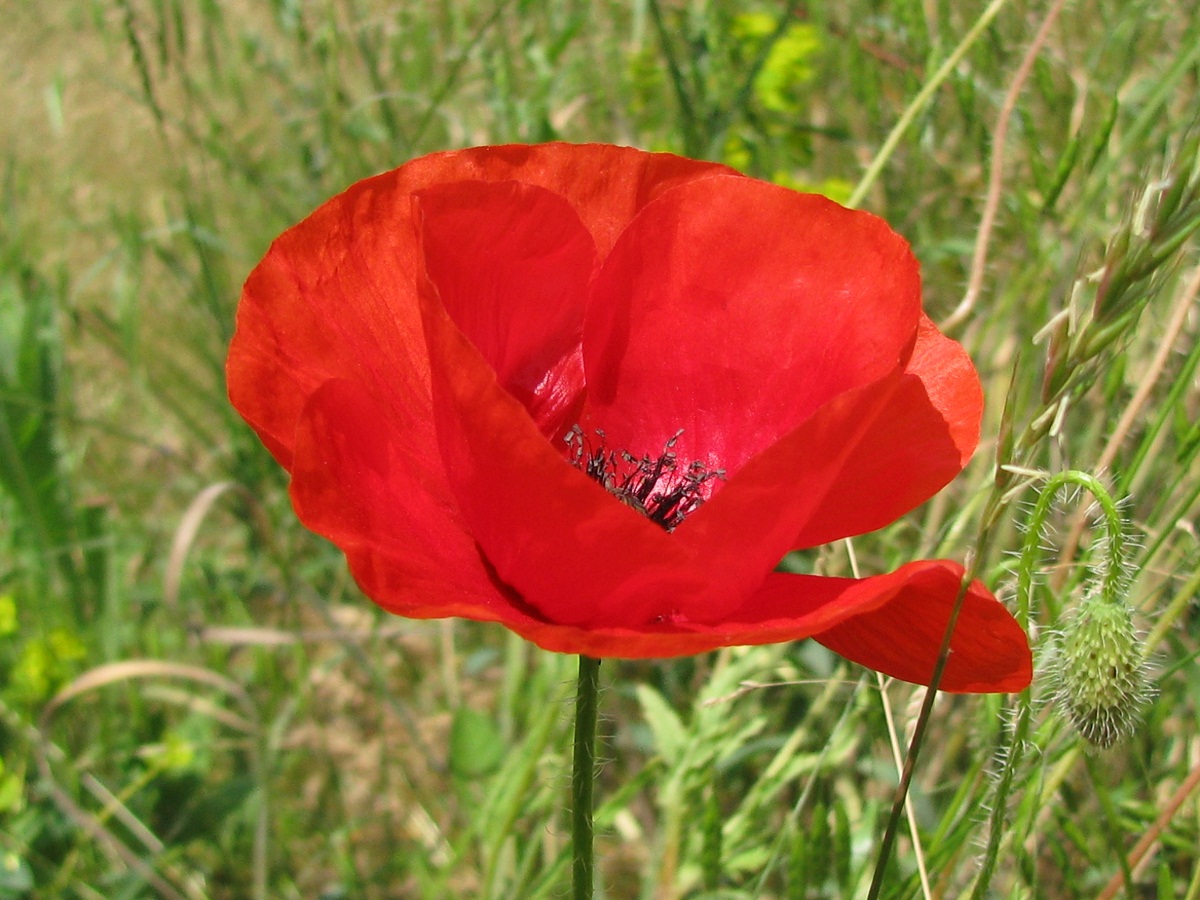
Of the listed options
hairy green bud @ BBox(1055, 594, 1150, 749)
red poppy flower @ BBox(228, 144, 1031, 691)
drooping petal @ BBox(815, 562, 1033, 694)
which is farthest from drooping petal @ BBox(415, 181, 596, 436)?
hairy green bud @ BBox(1055, 594, 1150, 749)

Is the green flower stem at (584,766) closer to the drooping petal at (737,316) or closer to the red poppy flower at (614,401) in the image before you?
the red poppy flower at (614,401)

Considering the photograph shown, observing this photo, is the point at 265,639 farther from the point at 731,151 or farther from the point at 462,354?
the point at 731,151

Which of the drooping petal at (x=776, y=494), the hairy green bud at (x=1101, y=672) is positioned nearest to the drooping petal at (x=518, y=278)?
the drooping petal at (x=776, y=494)

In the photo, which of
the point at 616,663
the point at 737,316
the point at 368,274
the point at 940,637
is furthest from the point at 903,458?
the point at 616,663

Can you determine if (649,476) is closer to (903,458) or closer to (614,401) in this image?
(614,401)

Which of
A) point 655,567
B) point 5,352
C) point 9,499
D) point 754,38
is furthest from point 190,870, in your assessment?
point 754,38
